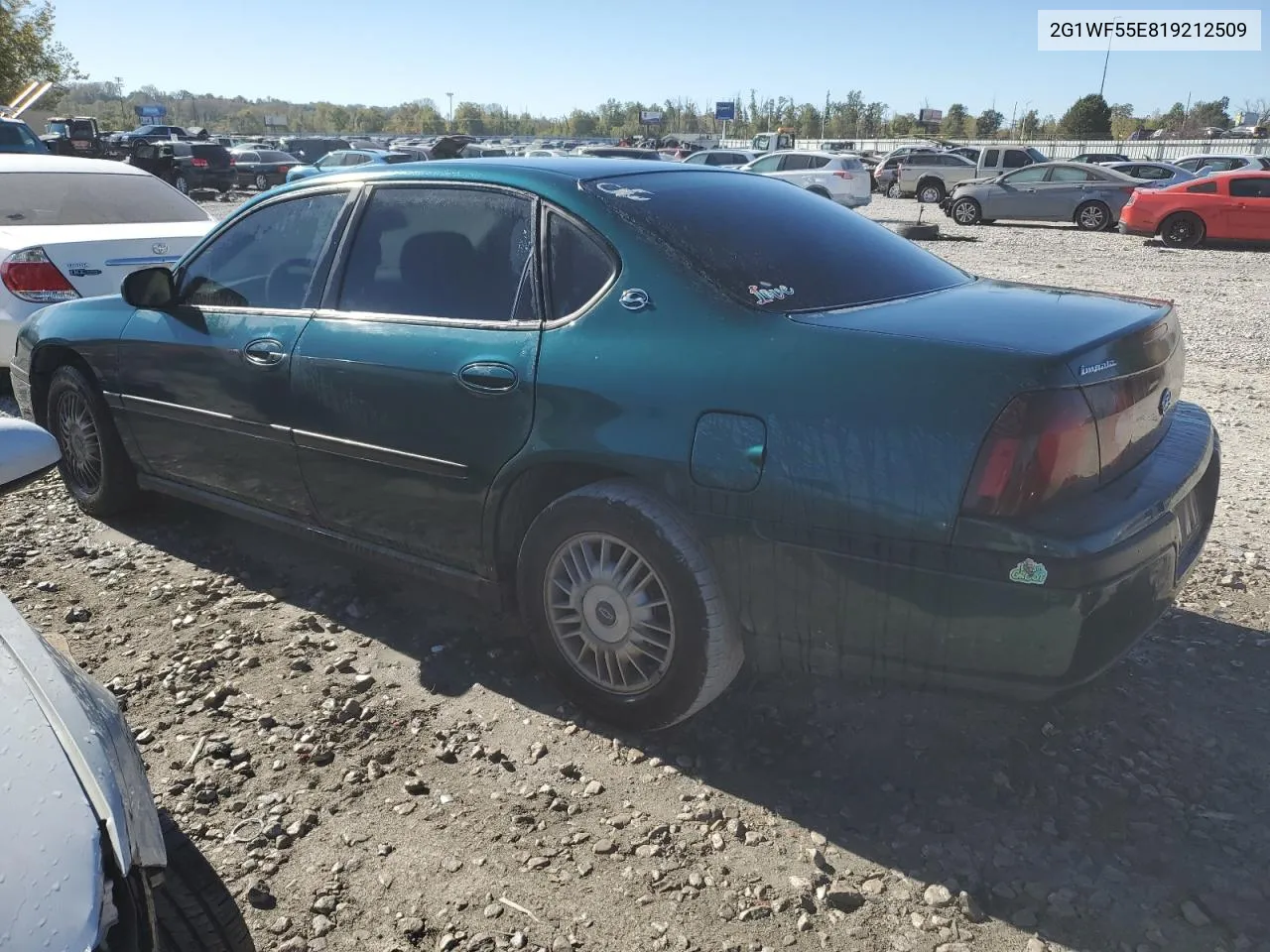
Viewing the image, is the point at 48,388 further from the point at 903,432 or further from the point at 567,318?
the point at 903,432

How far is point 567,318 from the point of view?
2.96 m

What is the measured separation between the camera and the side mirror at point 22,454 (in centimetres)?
196

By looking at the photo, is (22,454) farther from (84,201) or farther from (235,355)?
(84,201)

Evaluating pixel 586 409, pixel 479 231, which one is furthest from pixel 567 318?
pixel 479 231

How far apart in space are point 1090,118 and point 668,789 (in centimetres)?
6695

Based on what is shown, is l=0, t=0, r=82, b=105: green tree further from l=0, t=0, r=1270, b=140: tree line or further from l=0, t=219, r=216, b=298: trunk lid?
l=0, t=219, r=216, b=298: trunk lid

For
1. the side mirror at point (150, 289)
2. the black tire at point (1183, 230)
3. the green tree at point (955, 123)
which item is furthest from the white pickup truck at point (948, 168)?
the green tree at point (955, 123)

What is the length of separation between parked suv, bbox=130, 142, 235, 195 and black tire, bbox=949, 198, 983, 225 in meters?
20.8

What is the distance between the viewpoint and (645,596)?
2846mm

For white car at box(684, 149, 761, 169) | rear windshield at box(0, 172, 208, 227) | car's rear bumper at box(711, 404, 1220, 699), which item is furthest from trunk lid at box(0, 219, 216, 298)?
white car at box(684, 149, 761, 169)

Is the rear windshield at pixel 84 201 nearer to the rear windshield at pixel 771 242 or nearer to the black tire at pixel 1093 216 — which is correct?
the rear windshield at pixel 771 242

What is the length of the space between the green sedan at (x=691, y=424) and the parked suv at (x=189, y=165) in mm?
27201

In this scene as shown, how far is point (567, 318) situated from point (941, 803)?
173 centimetres

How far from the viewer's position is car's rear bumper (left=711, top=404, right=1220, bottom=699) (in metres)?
2.29
